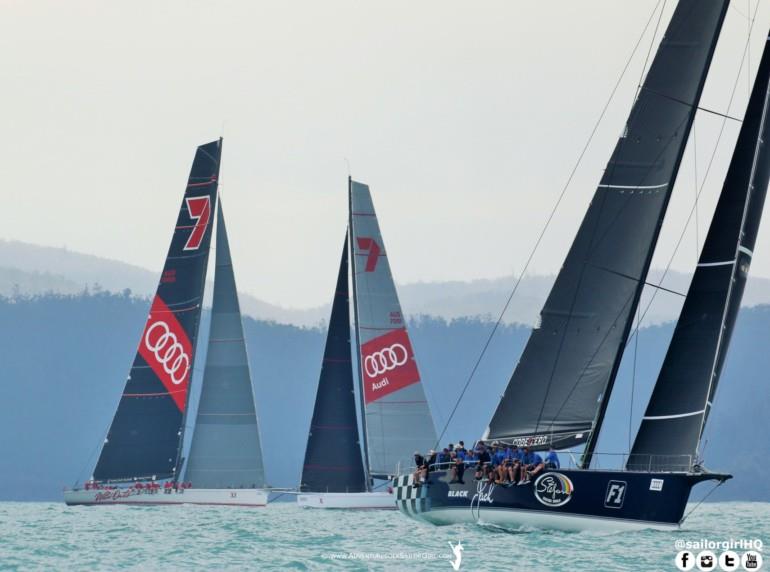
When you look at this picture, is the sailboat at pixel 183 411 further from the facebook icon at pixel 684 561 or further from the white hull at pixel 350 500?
the facebook icon at pixel 684 561

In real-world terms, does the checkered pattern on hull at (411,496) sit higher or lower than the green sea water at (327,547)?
higher

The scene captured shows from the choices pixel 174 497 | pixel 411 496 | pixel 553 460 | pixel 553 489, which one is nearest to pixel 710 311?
pixel 553 460

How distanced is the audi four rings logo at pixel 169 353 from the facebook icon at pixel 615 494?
75.9 ft

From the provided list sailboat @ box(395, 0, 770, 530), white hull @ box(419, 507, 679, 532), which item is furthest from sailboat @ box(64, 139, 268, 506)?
white hull @ box(419, 507, 679, 532)

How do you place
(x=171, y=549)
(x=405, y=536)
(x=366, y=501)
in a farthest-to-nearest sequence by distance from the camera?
(x=366, y=501) < (x=405, y=536) < (x=171, y=549)

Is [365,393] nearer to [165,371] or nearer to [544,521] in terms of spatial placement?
[165,371]

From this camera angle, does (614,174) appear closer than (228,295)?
Yes

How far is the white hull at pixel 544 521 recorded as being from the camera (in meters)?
28.1

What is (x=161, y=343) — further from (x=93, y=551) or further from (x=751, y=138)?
(x=751, y=138)

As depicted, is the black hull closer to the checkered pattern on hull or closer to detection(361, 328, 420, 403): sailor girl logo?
the checkered pattern on hull

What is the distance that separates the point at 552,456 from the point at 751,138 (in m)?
7.04

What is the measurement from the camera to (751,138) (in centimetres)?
2941

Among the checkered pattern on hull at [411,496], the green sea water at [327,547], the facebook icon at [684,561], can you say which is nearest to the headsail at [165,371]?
the green sea water at [327,547]

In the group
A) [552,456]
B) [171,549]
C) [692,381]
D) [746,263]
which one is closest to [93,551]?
[171,549]
